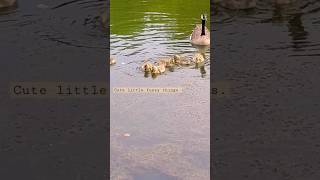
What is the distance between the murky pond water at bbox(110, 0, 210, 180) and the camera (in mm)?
9727

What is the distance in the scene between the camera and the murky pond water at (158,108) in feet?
31.9

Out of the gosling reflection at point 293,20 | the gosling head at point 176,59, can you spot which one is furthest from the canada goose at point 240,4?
the gosling head at point 176,59

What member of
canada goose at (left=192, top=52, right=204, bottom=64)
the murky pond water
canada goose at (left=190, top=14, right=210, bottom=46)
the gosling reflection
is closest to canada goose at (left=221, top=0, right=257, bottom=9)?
the gosling reflection

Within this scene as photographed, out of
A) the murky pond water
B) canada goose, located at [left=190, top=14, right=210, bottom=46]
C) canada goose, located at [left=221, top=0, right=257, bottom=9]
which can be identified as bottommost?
the murky pond water

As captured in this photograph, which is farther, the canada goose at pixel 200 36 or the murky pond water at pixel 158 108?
the canada goose at pixel 200 36

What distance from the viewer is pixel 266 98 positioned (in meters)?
12.1

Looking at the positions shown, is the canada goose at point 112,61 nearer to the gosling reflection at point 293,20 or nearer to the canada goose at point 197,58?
the canada goose at point 197,58
